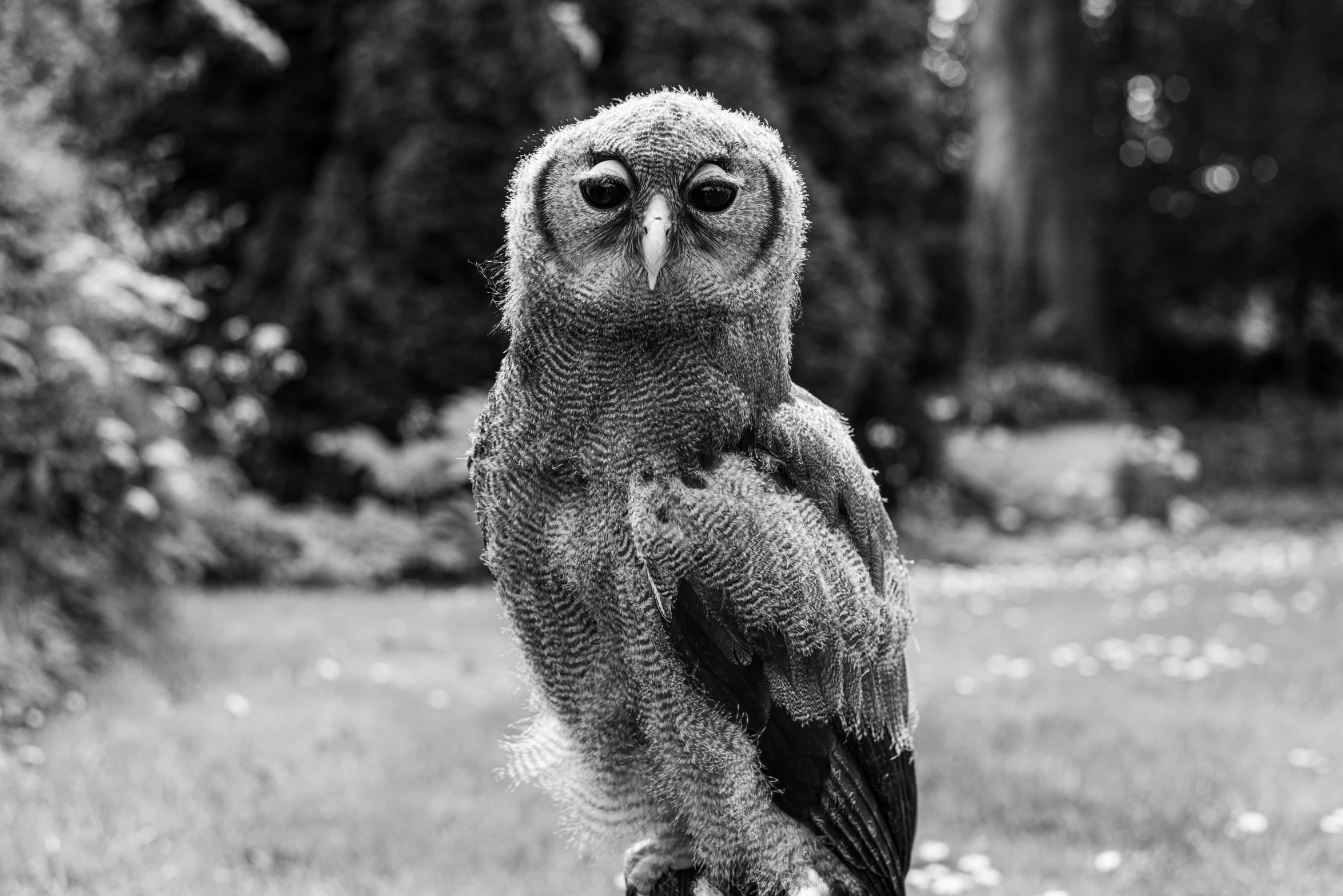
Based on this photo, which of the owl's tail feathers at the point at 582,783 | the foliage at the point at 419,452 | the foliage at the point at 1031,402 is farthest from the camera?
the foliage at the point at 1031,402

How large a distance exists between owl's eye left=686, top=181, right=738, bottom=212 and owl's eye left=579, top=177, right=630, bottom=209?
0.11 m

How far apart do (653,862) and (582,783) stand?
217mm

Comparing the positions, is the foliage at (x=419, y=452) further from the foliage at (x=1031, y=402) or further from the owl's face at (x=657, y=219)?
the foliage at (x=1031, y=402)

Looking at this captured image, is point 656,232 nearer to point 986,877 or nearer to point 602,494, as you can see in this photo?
point 602,494

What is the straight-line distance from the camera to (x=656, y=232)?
198 centimetres

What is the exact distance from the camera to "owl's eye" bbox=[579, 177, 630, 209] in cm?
204

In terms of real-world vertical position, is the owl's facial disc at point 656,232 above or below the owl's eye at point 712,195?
below

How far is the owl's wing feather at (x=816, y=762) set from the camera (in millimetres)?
2148

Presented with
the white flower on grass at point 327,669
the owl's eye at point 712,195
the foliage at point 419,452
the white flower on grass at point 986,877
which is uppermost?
the owl's eye at point 712,195

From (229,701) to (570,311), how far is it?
3582 mm

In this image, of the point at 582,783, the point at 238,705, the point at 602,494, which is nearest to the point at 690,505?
the point at 602,494

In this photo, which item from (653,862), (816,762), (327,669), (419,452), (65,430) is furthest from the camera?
(419,452)

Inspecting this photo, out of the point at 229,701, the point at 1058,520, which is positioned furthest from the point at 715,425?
the point at 1058,520

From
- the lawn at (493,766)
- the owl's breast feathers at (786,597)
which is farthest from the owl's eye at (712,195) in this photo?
the lawn at (493,766)
